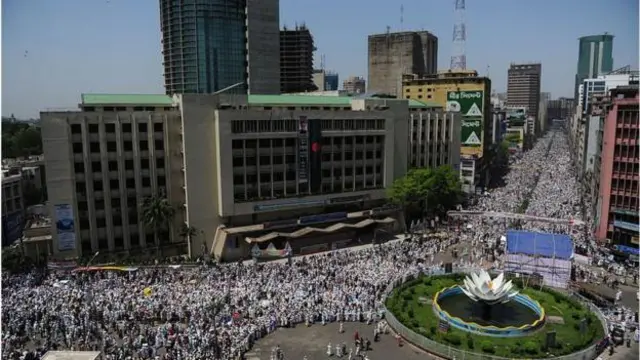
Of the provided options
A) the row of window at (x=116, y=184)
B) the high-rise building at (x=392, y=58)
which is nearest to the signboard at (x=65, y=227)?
the row of window at (x=116, y=184)

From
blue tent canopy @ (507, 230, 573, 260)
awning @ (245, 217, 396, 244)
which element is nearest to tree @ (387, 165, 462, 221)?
awning @ (245, 217, 396, 244)

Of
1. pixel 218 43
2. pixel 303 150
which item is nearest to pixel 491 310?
pixel 303 150

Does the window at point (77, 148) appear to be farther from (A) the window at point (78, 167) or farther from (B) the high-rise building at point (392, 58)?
(B) the high-rise building at point (392, 58)

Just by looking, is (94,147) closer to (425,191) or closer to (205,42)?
(425,191)

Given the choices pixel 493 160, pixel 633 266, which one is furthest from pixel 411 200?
pixel 493 160

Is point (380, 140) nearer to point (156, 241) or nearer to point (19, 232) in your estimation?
point (156, 241)
